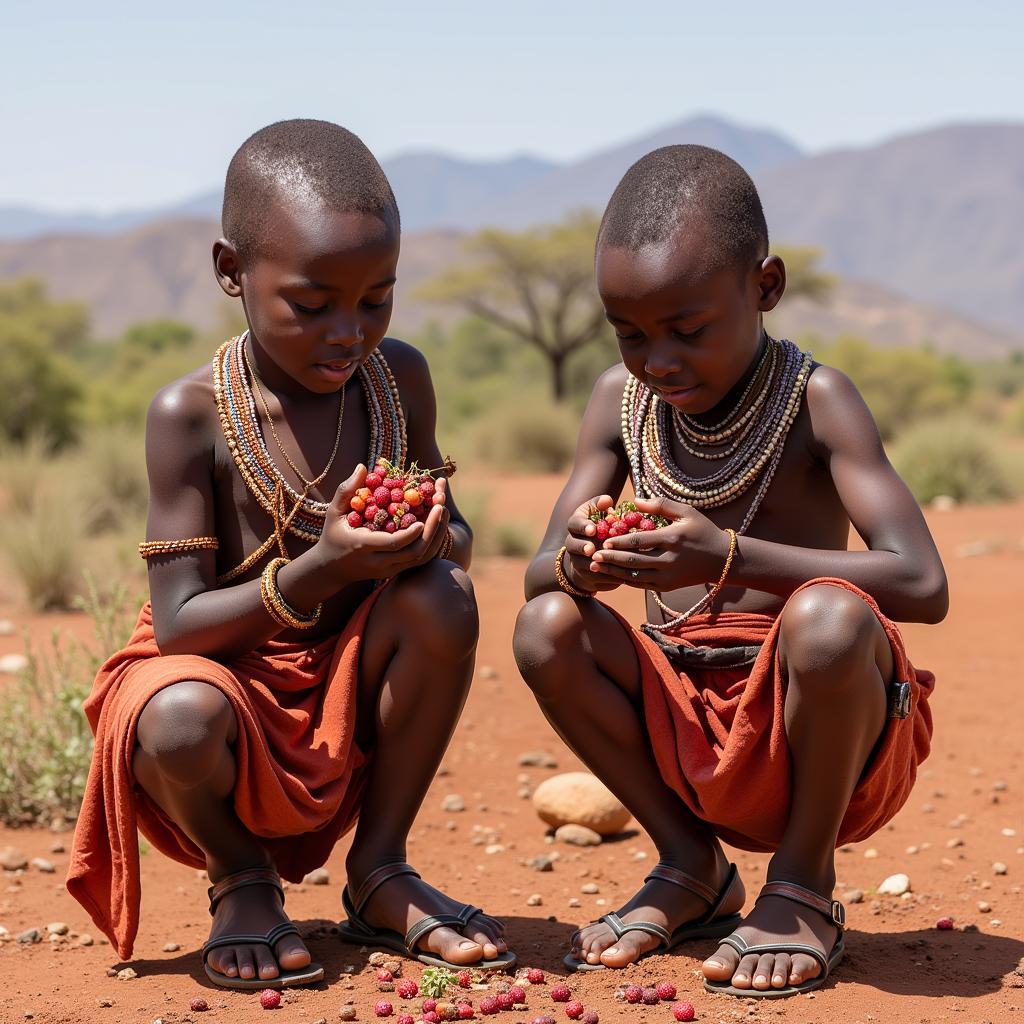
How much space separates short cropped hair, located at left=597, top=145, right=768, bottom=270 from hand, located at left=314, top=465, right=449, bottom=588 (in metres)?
0.76

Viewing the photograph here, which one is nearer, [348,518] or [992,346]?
[348,518]

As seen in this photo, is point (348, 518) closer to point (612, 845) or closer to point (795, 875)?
point (795, 875)

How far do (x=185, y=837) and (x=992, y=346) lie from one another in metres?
118

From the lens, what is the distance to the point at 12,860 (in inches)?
179

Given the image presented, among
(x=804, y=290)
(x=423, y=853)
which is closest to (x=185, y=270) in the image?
(x=804, y=290)

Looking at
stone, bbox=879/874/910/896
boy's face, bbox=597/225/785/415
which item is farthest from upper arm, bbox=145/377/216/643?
stone, bbox=879/874/910/896

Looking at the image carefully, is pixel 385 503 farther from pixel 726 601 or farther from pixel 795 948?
pixel 795 948

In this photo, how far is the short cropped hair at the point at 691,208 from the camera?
329 cm

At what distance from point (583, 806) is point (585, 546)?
1.78m

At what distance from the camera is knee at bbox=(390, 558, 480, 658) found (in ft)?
11.2

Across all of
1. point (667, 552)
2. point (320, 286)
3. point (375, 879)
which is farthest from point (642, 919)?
point (320, 286)

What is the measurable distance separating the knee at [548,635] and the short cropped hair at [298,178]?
957mm

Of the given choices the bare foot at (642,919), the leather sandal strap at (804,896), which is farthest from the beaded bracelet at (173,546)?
the leather sandal strap at (804,896)

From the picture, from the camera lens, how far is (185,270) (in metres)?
136
